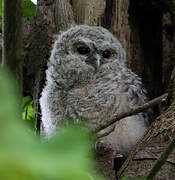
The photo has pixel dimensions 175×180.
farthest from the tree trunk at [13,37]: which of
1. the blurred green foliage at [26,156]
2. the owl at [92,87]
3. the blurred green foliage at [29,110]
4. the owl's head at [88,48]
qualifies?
the owl's head at [88,48]

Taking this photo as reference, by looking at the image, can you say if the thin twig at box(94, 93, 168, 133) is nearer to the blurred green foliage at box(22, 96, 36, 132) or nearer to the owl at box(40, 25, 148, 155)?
the owl at box(40, 25, 148, 155)

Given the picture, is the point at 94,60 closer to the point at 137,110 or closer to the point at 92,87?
the point at 92,87

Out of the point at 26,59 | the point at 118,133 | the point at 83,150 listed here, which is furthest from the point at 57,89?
the point at 83,150

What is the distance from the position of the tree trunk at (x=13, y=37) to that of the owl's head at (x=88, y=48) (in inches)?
91.0

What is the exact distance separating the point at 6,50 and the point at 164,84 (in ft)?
6.80

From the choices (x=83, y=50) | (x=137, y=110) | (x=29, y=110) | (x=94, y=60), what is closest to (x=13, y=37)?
(x=137, y=110)

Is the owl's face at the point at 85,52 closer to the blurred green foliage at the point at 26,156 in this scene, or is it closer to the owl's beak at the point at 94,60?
the owl's beak at the point at 94,60

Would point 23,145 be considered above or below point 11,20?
below

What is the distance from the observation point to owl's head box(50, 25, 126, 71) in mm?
2891

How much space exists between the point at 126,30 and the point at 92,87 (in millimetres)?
533

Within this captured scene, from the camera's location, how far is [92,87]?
2760mm

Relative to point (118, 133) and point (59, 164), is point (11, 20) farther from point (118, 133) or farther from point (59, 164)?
point (118, 133)

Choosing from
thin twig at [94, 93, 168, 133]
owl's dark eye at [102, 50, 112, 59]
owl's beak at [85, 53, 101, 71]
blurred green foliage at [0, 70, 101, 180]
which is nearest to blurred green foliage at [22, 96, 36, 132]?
owl's beak at [85, 53, 101, 71]

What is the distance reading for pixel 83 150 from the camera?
0.26m
